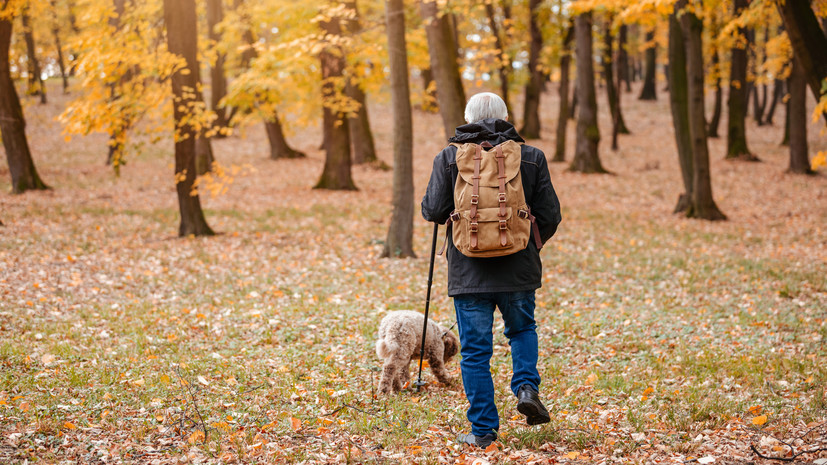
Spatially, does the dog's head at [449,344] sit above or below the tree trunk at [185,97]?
below

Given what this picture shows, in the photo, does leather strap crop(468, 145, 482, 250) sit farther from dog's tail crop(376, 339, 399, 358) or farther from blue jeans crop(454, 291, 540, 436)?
dog's tail crop(376, 339, 399, 358)

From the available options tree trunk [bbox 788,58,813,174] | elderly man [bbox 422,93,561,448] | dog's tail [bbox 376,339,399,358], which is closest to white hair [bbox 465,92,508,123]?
elderly man [bbox 422,93,561,448]

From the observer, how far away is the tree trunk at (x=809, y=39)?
682cm

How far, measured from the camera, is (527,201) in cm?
389

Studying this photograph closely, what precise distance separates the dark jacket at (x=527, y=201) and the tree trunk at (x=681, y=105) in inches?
507

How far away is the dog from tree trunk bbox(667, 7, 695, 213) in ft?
40.0

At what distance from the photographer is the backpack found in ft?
12.0

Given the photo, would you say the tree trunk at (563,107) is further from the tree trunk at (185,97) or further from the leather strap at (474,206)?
the leather strap at (474,206)

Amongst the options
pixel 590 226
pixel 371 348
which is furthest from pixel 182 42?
pixel 590 226

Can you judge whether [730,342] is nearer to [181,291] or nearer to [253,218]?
[181,291]

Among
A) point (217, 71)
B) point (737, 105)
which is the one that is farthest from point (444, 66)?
point (217, 71)

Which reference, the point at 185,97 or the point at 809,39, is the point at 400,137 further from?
the point at 809,39

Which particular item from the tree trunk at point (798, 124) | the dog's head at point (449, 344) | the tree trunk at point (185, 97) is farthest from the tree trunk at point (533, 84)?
the dog's head at point (449, 344)

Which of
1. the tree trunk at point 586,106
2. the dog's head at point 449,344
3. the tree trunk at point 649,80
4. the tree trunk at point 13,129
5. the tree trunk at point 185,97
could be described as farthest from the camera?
the tree trunk at point 649,80
